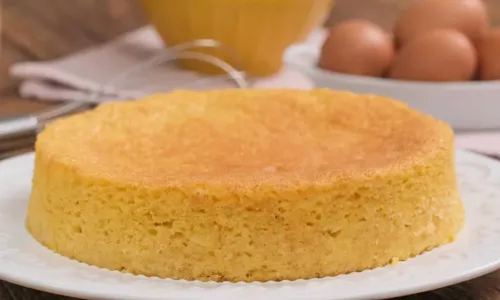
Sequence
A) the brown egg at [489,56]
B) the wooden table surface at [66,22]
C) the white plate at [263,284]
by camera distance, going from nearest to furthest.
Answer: the white plate at [263,284], the brown egg at [489,56], the wooden table surface at [66,22]

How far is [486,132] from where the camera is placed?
1.37 metres

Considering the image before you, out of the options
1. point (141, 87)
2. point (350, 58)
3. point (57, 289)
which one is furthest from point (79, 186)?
point (141, 87)

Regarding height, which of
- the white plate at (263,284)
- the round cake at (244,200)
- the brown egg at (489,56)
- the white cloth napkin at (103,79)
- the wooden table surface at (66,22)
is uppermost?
the wooden table surface at (66,22)

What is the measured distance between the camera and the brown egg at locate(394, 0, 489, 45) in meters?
1.49

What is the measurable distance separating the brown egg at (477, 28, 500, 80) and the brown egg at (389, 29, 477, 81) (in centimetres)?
2

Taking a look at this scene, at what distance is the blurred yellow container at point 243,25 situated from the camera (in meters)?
1.68

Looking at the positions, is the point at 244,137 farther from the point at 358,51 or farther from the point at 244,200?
the point at 358,51

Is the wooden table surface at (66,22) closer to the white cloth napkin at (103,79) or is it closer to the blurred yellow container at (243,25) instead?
the white cloth napkin at (103,79)

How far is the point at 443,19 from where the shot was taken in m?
1.50

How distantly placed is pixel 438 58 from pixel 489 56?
10cm

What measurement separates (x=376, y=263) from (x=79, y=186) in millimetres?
272

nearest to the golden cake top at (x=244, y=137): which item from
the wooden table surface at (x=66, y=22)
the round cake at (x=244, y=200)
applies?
the round cake at (x=244, y=200)

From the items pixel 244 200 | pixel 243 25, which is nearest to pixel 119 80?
pixel 243 25

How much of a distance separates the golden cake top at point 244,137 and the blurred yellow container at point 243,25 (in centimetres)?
64
